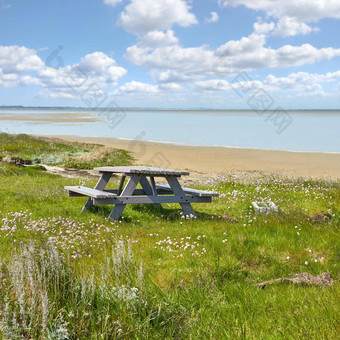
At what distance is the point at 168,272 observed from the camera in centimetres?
562

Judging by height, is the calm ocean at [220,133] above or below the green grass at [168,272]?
above

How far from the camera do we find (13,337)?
11.3 feet

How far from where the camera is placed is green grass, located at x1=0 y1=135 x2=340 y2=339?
3.77m

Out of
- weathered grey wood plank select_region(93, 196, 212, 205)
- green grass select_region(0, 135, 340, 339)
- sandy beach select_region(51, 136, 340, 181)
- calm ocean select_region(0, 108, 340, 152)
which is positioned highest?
calm ocean select_region(0, 108, 340, 152)

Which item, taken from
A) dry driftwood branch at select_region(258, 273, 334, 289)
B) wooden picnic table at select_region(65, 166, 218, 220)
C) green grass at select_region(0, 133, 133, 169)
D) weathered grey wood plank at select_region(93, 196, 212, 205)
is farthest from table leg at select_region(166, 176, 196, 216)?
green grass at select_region(0, 133, 133, 169)

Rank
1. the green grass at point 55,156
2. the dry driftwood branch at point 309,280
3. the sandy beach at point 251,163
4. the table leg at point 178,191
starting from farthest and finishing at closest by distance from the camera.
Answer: the sandy beach at point 251,163 → the green grass at point 55,156 → the table leg at point 178,191 → the dry driftwood branch at point 309,280

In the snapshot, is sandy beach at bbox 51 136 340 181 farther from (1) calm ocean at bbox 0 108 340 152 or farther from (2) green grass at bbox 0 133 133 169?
(1) calm ocean at bbox 0 108 340 152

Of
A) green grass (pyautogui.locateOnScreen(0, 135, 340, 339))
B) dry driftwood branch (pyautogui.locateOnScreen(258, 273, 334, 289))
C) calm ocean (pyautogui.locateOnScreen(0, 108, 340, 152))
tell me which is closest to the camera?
green grass (pyautogui.locateOnScreen(0, 135, 340, 339))

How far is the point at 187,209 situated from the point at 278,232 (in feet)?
9.26

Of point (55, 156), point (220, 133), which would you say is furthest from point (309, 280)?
point (220, 133)

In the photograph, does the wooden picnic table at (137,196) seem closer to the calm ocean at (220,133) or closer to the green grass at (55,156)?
the green grass at (55,156)

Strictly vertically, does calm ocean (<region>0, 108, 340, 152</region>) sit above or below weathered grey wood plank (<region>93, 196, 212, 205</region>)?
above

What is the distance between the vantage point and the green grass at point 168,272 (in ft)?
12.4

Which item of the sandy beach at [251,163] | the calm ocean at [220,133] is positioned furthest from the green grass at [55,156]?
the calm ocean at [220,133]
